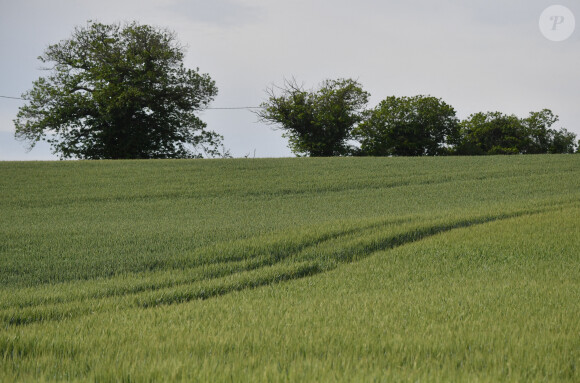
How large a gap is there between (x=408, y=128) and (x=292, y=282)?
3952 cm

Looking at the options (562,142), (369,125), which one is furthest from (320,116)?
(562,142)

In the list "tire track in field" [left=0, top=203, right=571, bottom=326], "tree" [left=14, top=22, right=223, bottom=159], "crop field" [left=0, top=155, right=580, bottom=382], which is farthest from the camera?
"tree" [left=14, top=22, right=223, bottom=159]

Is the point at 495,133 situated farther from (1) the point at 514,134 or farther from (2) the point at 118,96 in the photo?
(2) the point at 118,96

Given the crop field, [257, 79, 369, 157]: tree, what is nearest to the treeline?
[257, 79, 369, 157]: tree

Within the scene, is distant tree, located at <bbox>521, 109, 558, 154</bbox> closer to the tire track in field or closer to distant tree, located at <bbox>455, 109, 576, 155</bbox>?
distant tree, located at <bbox>455, 109, 576, 155</bbox>

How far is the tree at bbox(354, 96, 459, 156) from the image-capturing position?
46.2 m

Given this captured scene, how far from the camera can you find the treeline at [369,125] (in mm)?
46250

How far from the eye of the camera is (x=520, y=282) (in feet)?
24.9

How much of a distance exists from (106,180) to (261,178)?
6.52m

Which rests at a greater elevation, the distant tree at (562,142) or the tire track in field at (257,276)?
the distant tree at (562,142)

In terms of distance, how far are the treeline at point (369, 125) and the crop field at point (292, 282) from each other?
80.0 ft

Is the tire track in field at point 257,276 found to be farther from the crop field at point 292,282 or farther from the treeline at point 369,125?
the treeline at point 369,125

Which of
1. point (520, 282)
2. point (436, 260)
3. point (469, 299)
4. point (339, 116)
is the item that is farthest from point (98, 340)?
point (339, 116)

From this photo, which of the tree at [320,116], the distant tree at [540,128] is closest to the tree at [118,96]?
the tree at [320,116]
